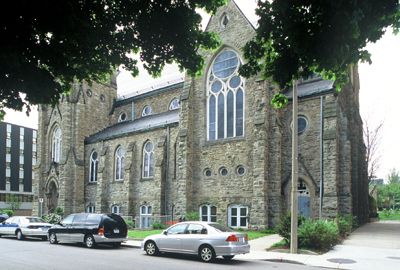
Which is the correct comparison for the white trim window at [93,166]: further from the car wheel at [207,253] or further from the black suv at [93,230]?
the car wheel at [207,253]

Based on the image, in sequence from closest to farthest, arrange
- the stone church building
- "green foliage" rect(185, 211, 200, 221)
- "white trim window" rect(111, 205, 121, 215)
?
1. the stone church building
2. "green foliage" rect(185, 211, 200, 221)
3. "white trim window" rect(111, 205, 121, 215)

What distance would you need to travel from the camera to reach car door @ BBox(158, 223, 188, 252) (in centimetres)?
1233

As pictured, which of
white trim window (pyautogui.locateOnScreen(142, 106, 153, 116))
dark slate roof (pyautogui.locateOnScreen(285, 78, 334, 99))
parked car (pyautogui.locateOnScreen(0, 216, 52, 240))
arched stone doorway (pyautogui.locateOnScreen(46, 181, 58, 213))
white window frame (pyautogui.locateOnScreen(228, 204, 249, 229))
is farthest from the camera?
arched stone doorway (pyautogui.locateOnScreen(46, 181, 58, 213))

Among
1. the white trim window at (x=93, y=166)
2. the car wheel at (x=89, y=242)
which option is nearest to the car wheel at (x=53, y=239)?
the car wheel at (x=89, y=242)

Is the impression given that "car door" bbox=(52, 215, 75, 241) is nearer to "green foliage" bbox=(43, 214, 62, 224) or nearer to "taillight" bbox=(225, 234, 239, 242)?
"taillight" bbox=(225, 234, 239, 242)

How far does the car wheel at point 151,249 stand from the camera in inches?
506

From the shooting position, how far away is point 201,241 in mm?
11766

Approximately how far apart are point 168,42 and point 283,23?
3333 millimetres

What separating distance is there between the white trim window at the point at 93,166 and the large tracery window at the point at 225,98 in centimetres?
1364

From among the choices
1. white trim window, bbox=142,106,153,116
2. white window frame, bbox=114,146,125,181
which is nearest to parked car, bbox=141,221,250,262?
white window frame, bbox=114,146,125,181

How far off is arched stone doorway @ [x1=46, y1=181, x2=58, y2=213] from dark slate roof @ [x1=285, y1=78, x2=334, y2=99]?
2403 cm

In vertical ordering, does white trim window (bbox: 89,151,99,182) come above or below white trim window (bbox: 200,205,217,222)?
above

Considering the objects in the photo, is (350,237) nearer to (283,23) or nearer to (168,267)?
(168,267)

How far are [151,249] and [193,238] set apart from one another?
1.88 metres
